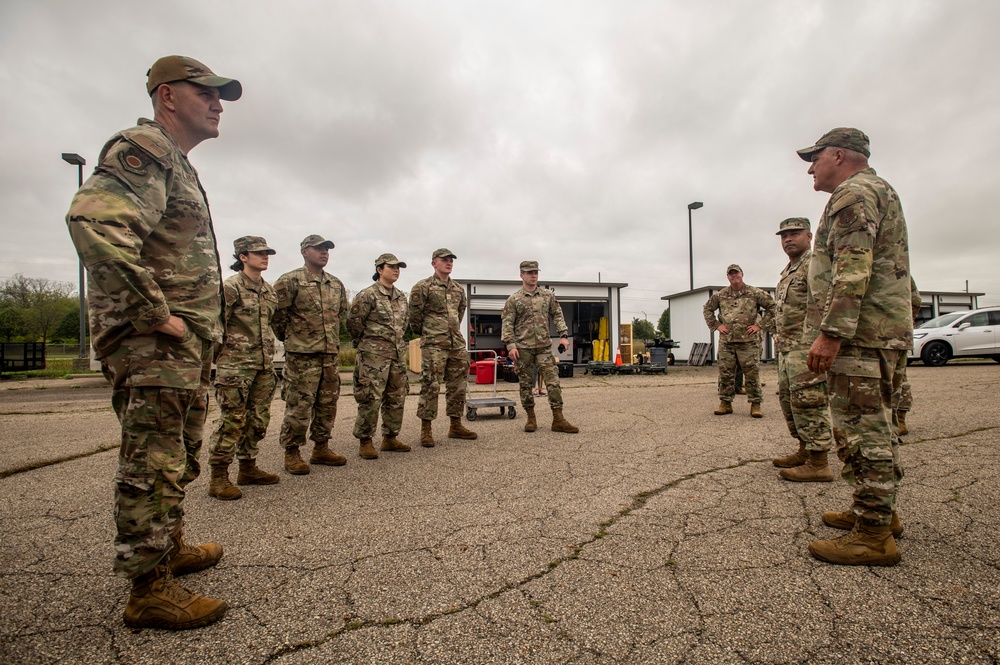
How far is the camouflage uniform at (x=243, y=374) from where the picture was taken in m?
3.71

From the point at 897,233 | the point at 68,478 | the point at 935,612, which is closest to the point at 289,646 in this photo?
the point at 935,612

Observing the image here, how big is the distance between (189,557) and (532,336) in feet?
14.6

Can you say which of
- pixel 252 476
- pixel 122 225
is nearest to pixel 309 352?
pixel 252 476

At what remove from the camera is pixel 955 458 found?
3.99 m

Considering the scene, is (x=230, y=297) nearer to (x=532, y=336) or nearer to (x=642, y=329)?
(x=532, y=336)

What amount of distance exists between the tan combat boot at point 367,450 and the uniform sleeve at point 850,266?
381 centimetres

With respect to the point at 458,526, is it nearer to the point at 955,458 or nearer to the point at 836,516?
the point at 836,516

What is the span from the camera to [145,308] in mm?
1814

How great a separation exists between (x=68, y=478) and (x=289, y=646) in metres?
3.69

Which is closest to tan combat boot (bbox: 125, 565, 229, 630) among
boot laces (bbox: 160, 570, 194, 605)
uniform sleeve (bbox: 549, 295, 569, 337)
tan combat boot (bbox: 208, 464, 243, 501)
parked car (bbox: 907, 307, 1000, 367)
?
boot laces (bbox: 160, 570, 194, 605)

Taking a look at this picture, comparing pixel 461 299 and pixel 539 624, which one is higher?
pixel 461 299

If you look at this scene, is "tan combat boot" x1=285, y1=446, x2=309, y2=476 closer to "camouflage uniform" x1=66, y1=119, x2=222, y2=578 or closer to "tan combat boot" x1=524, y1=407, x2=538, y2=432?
"camouflage uniform" x1=66, y1=119, x2=222, y2=578

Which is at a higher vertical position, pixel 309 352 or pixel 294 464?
pixel 309 352

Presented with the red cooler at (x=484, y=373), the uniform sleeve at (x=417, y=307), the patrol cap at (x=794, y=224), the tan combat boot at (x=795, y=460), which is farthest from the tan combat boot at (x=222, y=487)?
the red cooler at (x=484, y=373)
